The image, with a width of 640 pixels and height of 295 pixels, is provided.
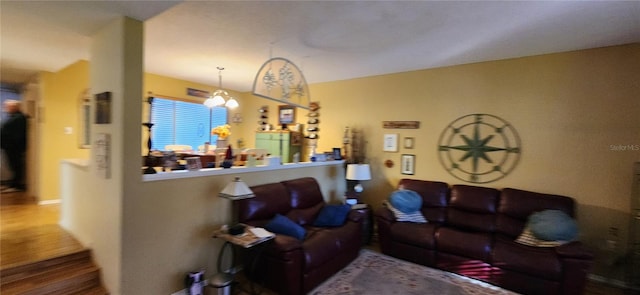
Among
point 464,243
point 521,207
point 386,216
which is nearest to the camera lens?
point 464,243

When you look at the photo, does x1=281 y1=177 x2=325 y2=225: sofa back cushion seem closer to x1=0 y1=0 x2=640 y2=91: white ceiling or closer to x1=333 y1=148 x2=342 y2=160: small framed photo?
x1=333 y1=148 x2=342 y2=160: small framed photo

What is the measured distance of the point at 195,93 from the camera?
224 inches

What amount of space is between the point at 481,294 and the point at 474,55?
276 centimetres

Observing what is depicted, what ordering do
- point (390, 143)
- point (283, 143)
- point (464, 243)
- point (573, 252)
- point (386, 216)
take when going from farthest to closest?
point (283, 143) < point (390, 143) < point (386, 216) < point (464, 243) < point (573, 252)

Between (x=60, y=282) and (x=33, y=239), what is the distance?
105cm

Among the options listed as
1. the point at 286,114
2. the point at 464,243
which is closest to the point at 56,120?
the point at 286,114

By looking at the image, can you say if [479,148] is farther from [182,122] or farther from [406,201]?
[182,122]

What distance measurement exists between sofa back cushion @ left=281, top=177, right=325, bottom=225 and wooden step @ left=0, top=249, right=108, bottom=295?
189 centimetres

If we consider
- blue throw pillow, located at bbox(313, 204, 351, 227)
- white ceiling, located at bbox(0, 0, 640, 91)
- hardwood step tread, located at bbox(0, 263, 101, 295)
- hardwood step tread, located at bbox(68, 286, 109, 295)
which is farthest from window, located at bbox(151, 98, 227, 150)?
blue throw pillow, located at bbox(313, 204, 351, 227)

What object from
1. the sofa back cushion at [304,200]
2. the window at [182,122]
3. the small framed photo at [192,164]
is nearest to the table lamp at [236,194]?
the small framed photo at [192,164]

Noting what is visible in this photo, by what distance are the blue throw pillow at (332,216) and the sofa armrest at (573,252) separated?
6.96 ft

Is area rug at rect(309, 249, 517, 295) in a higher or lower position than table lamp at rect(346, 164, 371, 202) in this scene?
lower

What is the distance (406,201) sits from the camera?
3590 mm

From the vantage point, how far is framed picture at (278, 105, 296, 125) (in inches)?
222
